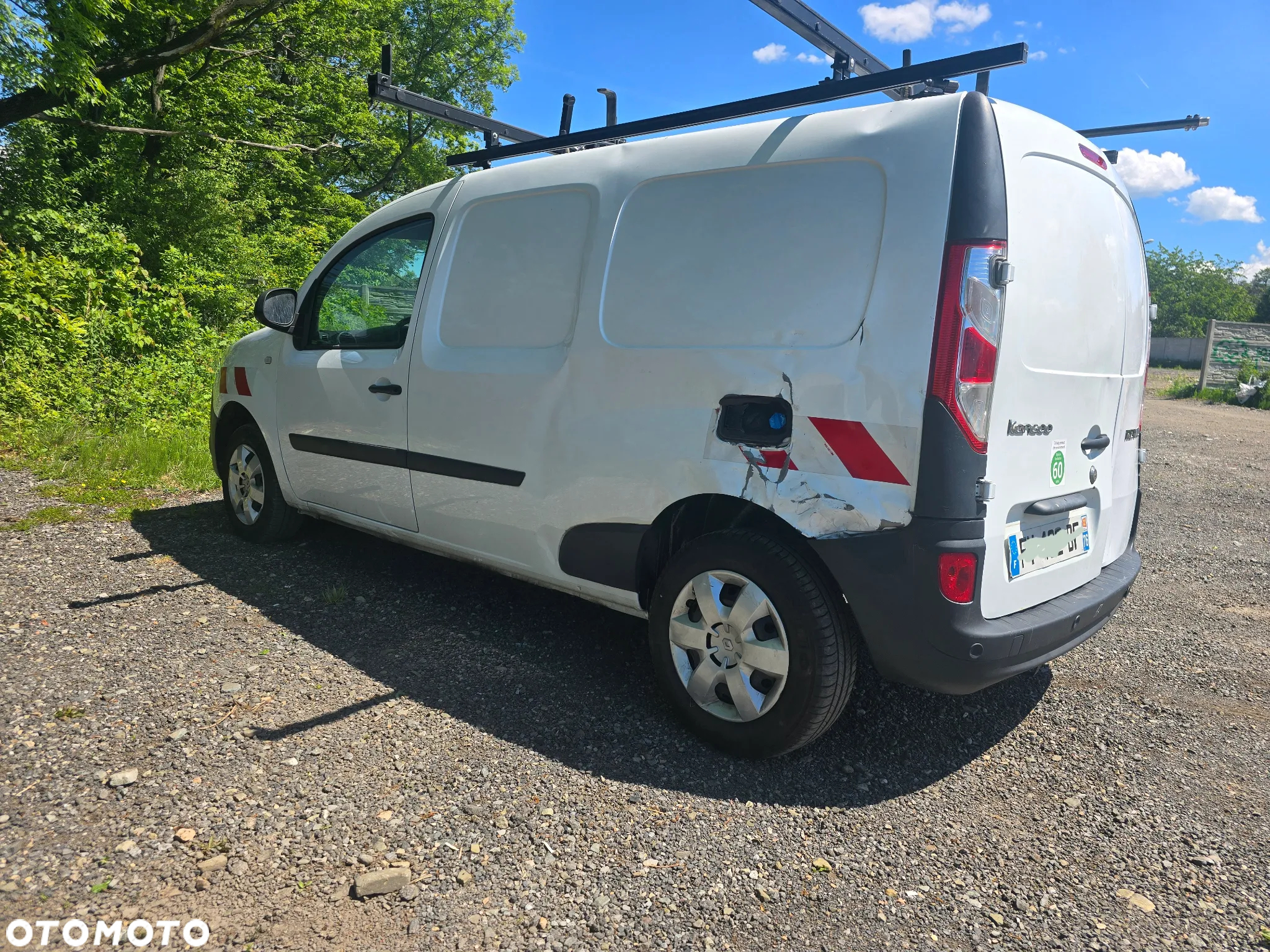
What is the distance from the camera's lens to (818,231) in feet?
8.80

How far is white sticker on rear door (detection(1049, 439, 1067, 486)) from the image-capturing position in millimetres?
2729

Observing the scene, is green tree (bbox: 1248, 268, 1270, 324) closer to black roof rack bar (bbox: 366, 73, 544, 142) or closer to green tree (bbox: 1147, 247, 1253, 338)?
green tree (bbox: 1147, 247, 1253, 338)

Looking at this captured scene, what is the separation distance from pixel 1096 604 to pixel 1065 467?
1.62 feet

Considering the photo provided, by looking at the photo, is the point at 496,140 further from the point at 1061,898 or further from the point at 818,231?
the point at 1061,898

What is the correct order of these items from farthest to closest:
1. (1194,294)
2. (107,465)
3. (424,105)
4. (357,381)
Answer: (1194,294), (107,465), (424,105), (357,381)

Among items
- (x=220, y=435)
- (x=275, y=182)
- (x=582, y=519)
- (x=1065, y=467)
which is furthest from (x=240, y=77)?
(x=1065, y=467)

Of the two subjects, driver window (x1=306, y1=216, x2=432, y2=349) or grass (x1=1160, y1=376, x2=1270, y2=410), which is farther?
grass (x1=1160, y1=376, x2=1270, y2=410)

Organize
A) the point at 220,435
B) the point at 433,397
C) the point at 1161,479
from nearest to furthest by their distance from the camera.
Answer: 1. the point at 433,397
2. the point at 220,435
3. the point at 1161,479

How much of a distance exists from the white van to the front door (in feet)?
1.05

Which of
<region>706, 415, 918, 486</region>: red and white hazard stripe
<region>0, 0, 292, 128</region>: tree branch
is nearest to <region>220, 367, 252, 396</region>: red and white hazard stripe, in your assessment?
<region>706, 415, 918, 486</region>: red and white hazard stripe

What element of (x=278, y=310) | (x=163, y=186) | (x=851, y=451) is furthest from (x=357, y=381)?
(x=163, y=186)

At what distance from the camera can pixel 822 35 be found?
3.46 m

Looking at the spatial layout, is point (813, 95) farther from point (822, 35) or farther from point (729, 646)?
point (729, 646)

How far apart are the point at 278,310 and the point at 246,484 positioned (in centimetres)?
124
